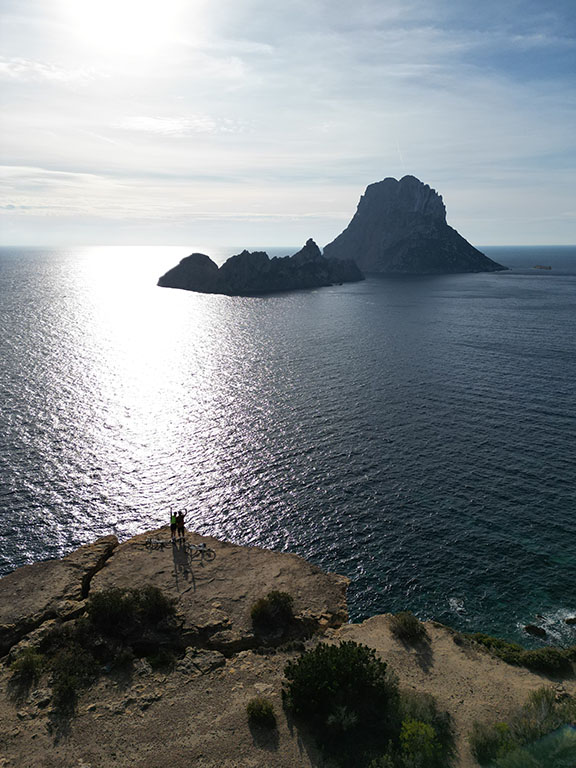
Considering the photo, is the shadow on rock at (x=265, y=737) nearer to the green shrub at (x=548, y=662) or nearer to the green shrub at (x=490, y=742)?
the green shrub at (x=490, y=742)

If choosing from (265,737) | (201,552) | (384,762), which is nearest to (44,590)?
(201,552)

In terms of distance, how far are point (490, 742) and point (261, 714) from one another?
35.2 ft

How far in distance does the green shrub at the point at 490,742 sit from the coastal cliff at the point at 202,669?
0.69 m

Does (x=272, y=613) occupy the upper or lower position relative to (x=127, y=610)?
lower

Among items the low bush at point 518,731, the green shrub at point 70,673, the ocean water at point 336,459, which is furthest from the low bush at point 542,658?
the green shrub at point 70,673

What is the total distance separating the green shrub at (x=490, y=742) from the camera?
67.5 feet

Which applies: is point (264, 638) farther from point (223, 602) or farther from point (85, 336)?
point (85, 336)

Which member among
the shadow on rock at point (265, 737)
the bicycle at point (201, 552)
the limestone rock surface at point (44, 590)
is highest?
the limestone rock surface at point (44, 590)

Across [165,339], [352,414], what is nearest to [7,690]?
[352,414]

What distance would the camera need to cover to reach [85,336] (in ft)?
398

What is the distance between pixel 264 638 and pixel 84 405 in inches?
2070

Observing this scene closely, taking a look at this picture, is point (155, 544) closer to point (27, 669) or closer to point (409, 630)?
point (27, 669)

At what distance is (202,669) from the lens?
88.5 ft

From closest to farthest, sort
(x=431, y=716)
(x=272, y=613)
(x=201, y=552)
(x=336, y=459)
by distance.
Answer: (x=431, y=716)
(x=272, y=613)
(x=201, y=552)
(x=336, y=459)
